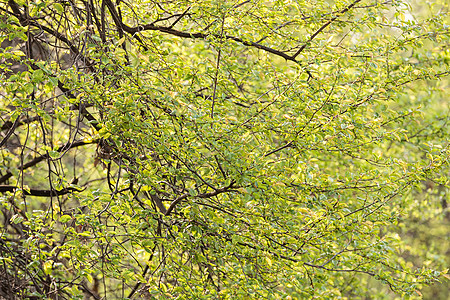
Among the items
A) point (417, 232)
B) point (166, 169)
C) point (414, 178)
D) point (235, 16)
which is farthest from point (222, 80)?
point (417, 232)

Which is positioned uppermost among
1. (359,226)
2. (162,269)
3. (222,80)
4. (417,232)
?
(417,232)

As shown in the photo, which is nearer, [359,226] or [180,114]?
[180,114]

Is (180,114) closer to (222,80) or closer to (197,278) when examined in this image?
(222,80)

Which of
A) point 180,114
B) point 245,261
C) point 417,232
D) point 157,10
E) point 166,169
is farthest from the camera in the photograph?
point 417,232

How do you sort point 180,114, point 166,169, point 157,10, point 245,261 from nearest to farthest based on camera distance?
point 180,114
point 166,169
point 245,261
point 157,10

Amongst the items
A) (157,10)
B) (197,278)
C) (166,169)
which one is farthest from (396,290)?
(157,10)

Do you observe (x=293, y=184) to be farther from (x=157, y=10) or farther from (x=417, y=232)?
(x=417, y=232)

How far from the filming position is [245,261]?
11.2 ft

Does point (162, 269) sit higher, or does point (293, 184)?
point (293, 184)

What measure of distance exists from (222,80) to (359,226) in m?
1.58

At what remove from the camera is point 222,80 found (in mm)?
3641

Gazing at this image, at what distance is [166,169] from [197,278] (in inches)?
36.0

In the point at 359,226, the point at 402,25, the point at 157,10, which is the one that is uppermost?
the point at 157,10

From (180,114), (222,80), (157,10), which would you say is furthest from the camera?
(157,10)
